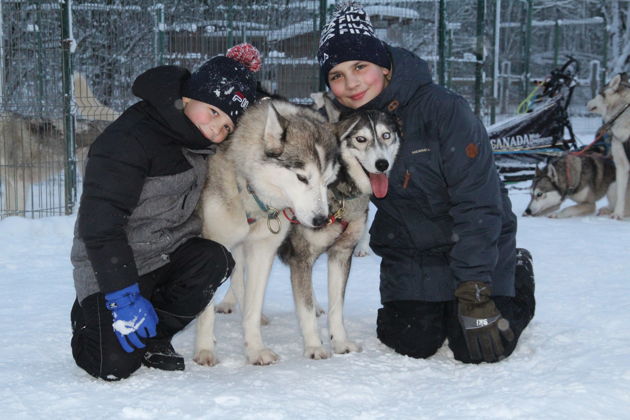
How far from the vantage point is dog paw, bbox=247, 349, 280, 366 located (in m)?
2.49

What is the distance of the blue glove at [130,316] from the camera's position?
2.18 m

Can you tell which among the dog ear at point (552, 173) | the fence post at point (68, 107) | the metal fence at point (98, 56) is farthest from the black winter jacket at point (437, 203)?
the dog ear at point (552, 173)

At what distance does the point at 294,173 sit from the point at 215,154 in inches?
14.9

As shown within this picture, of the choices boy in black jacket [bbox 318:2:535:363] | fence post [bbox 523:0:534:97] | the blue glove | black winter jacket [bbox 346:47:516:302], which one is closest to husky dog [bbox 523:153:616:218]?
boy in black jacket [bbox 318:2:535:363]

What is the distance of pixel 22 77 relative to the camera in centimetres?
566

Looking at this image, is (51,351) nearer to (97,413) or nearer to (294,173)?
(97,413)

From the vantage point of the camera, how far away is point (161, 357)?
2.41 meters

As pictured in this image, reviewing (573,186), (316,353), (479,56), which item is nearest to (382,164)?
(316,353)

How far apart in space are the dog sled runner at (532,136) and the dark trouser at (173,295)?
18.6 ft

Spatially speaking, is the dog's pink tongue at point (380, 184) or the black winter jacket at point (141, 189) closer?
the black winter jacket at point (141, 189)

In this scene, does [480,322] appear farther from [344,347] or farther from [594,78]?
[594,78]

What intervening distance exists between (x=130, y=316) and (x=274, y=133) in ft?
2.61

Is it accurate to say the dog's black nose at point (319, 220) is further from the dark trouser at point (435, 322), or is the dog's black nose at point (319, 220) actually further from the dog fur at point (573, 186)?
the dog fur at point (573, 186)

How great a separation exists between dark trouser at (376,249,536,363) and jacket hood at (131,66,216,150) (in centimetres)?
110
